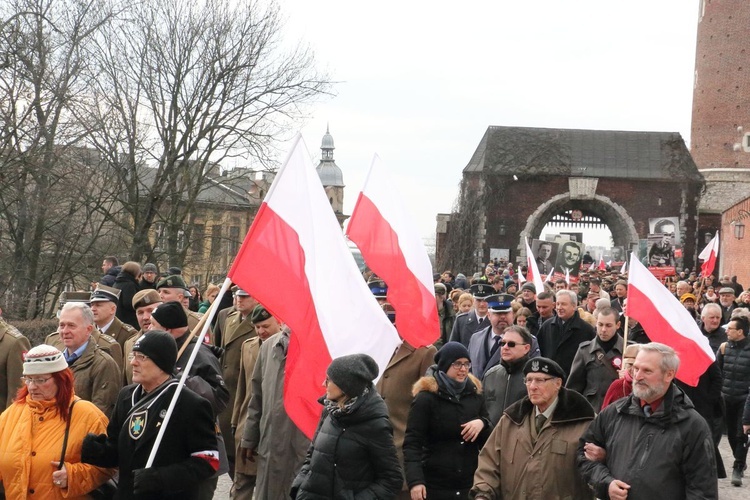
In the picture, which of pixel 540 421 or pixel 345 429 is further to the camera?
pixel 540 421

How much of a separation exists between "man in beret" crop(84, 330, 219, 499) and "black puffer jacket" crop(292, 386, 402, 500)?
0.58 meters

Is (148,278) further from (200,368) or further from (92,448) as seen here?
(92,448)

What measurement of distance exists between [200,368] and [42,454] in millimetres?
1292

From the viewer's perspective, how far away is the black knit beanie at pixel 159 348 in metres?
5.58

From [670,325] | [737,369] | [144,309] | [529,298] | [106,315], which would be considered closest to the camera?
[144,309]

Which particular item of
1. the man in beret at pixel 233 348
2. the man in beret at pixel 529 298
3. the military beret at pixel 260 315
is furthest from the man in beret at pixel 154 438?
the man in beret at pixel 529 298

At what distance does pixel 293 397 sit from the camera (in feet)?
19.9

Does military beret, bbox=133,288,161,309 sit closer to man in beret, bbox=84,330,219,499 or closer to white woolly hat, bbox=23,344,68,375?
white woolly hat, bbox=23,344,68,375

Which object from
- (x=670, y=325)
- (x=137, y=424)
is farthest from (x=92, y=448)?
(x=670, y=325)

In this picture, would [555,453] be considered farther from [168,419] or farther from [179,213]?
[179,213]

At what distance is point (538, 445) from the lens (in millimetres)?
6059

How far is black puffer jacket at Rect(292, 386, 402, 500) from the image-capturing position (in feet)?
18.1

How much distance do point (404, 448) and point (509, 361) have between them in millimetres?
1295

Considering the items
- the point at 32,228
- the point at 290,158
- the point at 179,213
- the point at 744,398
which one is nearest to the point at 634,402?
the point at 290,158
